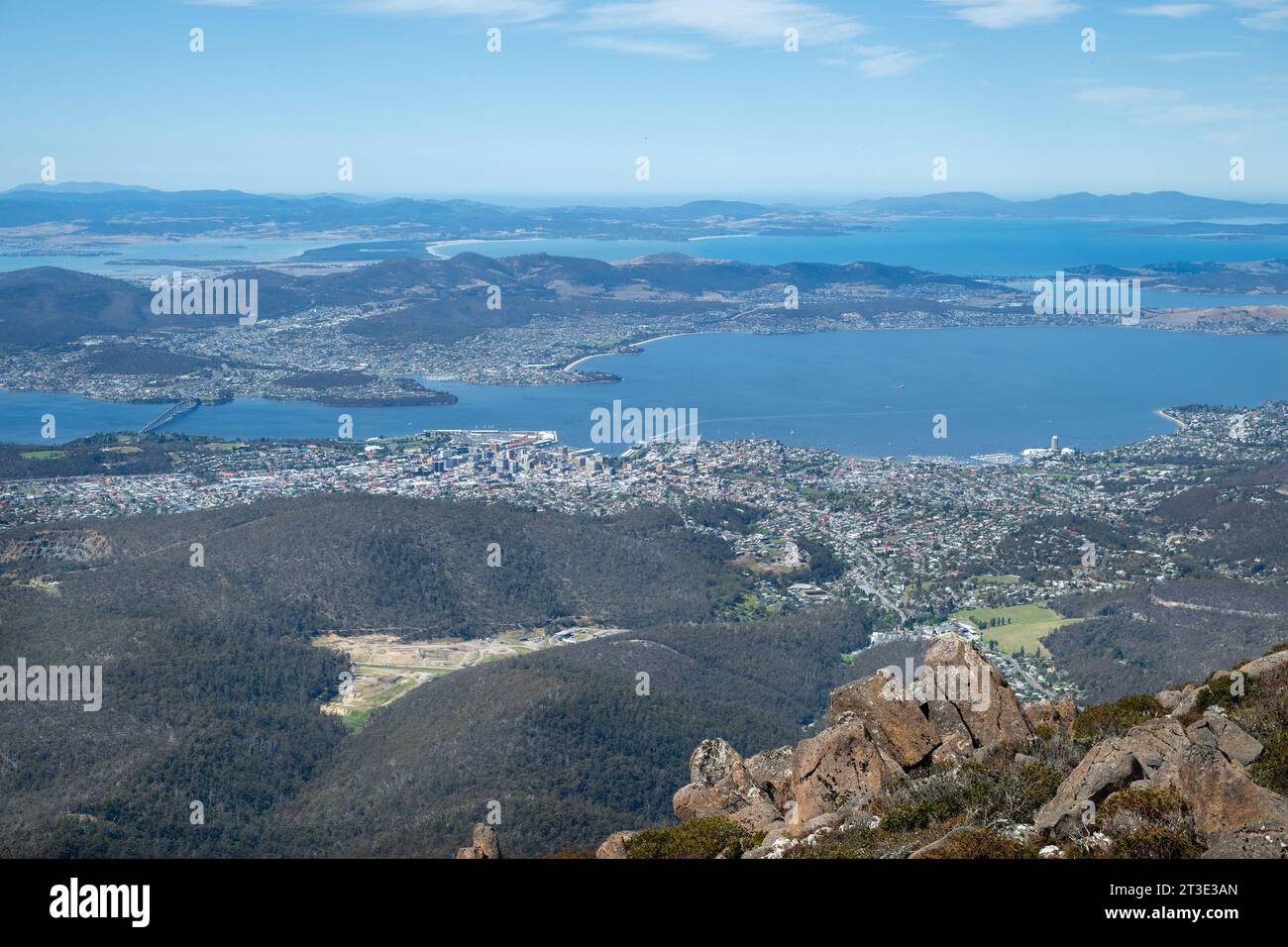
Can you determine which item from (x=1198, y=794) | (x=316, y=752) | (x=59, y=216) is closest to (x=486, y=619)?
(x=316, y=752)

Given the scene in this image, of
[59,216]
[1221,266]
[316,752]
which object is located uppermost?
[59,216]

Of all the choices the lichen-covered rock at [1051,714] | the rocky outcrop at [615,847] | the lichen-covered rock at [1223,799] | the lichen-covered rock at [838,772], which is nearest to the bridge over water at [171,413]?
the rocky outcrop at [615,847]

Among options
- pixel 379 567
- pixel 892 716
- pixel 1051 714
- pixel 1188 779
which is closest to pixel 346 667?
pixel 379 567

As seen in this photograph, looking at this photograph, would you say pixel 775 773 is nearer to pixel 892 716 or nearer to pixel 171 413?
pixel 892 716

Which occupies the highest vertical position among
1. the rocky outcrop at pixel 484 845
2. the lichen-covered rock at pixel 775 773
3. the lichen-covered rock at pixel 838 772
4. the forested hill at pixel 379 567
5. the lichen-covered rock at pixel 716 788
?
the lichen-covered rock at pixel 838 772

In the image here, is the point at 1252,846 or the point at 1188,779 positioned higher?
the point at 1252,846

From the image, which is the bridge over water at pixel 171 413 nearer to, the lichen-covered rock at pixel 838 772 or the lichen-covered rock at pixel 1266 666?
the lichen-covered rock at pixel 838 772

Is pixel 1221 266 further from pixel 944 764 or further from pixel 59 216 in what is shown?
pixel 59 216

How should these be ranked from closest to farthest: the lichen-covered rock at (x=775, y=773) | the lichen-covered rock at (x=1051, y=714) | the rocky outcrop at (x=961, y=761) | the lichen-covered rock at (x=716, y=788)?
the rocky outcrop at (x=961, y=761), the lichen-covered rock at (x=775, y=773), the lichen-covered rock at (x=716, y=788), the lichen-covered rock at (x=1051, y=714)
